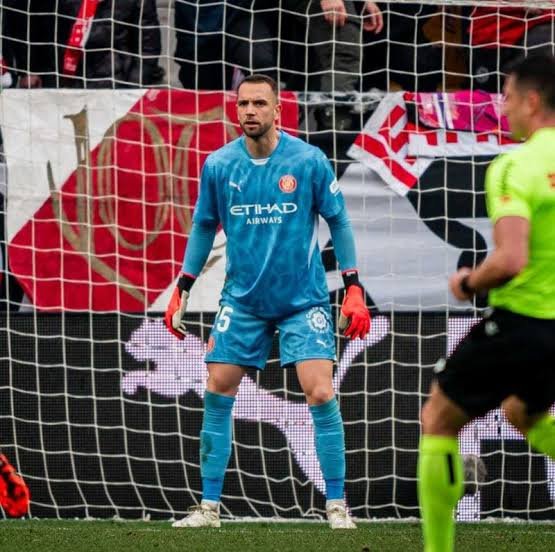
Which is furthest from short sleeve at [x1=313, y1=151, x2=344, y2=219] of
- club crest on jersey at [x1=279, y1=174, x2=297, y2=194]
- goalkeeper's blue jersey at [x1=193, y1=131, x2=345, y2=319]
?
club crest on jersey at [x1=279, y1=174, x2=297, y2=194]

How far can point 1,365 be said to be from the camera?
317 inches

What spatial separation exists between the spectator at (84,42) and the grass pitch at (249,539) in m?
2.84

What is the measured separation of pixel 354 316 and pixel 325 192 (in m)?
0.63

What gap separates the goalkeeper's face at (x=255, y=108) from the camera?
6.49 metres

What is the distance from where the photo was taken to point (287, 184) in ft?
21.5

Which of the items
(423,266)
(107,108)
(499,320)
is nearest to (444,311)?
(423,266)

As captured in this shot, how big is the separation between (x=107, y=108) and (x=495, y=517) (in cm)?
336

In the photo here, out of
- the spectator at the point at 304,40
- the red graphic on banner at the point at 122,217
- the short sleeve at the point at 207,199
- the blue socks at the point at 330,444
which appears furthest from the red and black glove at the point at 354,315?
the spectator at the point at 304,40

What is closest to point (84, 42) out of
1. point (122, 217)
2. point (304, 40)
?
point (122, 217)

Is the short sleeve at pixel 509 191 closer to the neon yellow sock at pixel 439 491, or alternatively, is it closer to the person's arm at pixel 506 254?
the person's arm at pixel 506 254

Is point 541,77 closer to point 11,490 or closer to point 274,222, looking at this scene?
Result: point 274,222

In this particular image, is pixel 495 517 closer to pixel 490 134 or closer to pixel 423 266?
pixel 423 266

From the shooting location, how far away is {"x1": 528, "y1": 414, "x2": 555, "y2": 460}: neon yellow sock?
4910mm

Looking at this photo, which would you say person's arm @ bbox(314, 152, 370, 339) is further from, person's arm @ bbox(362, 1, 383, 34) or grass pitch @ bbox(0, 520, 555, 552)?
person's arm @ bbox(362, 1, 383, 34)
